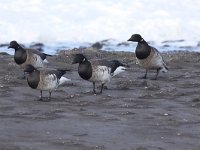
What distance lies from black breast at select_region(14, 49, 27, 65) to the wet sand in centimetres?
51

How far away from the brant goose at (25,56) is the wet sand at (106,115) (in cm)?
54

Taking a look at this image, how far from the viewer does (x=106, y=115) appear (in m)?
14.3

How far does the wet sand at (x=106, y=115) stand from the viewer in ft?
38.6

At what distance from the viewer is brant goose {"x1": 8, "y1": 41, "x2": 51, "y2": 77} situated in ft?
65.6

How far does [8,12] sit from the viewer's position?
45.7 metres

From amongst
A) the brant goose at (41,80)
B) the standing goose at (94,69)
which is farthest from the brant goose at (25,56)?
the brant goose at (41,80)

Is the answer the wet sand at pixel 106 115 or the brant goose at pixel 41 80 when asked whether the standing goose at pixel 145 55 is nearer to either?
the wet sand at pixel 106 115

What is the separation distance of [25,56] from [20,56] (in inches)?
6.8

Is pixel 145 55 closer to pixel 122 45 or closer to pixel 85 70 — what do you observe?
pixel 85 70

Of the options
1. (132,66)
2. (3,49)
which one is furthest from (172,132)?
Answer: (3,49)

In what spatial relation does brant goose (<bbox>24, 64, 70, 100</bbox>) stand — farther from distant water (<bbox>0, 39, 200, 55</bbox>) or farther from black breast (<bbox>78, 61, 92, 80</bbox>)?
distant water (<bbox>0, 39, 200, 55</bbox>)

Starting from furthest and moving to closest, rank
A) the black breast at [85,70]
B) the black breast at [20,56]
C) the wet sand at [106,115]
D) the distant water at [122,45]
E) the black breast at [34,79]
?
the distant water at [122,45] < the black breast at [20,56] < the black breast at [85,70] < the black breast at [34,79] < the wet sand at [106,115]

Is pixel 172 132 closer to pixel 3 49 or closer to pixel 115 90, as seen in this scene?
pixel 115 90

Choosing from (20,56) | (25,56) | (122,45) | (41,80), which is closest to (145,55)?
(25,56)
